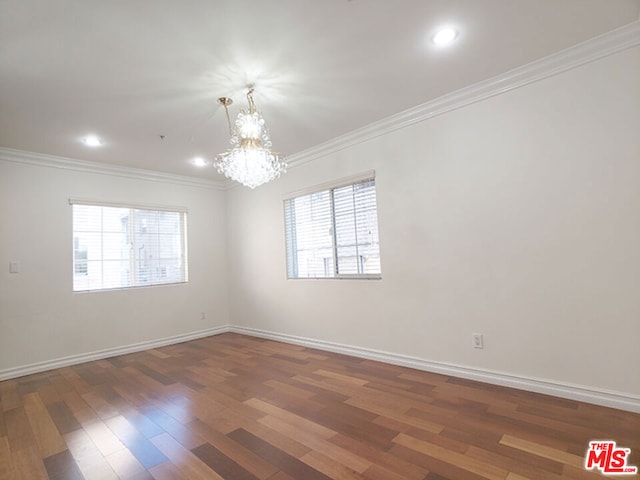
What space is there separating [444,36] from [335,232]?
228 cm

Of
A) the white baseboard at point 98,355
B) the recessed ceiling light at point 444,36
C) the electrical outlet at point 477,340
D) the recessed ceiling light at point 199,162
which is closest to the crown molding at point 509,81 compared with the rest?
the recessed ceiling light at point 444,36

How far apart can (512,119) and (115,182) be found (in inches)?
186

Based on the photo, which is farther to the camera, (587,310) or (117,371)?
(117,371)

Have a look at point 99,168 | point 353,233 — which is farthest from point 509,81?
point 99,168

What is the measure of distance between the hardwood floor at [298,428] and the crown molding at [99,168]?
2.46 meters

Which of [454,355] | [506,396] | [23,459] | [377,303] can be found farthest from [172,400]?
[506,396]

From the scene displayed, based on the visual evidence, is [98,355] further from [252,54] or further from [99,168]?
[252,54]

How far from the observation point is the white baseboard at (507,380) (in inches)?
85.7

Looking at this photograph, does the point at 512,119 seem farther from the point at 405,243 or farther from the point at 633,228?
the point at 405,243

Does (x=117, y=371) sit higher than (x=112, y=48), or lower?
lower

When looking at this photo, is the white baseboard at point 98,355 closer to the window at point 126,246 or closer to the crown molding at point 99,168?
the window at point 126,246

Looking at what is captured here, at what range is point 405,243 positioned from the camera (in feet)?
10.7

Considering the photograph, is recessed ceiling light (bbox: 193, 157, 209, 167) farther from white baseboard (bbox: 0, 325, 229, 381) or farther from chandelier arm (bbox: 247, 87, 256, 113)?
white baseboard (bbox: 0, 325, 229, 381)

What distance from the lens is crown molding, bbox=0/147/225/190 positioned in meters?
3.69
